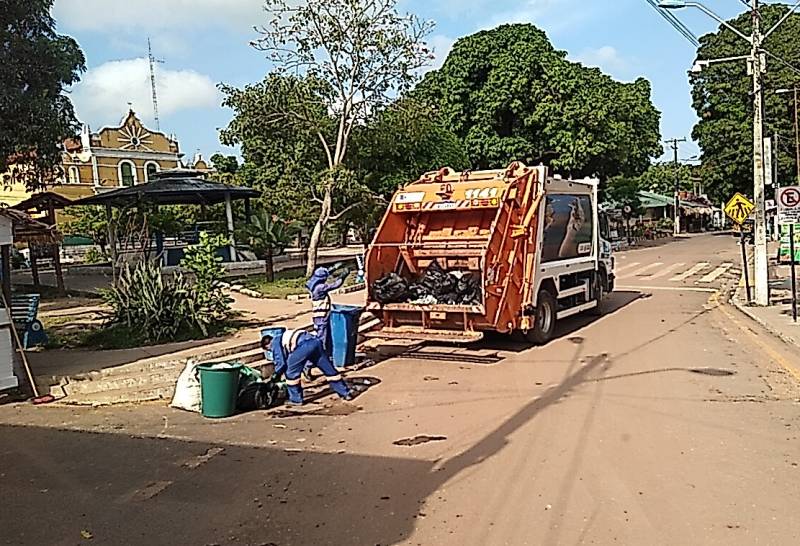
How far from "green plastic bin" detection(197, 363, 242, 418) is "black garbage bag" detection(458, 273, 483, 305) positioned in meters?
4.35

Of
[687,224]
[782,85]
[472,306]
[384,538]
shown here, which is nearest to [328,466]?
[384,538]

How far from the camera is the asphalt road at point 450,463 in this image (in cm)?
513

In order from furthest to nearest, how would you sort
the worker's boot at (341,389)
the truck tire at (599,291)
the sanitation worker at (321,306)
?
the truck tire at (599,291) < the sanitation worker at (321,306) < the worker's boot at (341,389)

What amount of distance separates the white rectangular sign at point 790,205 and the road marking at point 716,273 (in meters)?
9.84

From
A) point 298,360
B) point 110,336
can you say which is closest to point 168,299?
point 110,336

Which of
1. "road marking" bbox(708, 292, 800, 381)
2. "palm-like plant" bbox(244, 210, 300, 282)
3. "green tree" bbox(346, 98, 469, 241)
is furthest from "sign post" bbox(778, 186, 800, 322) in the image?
"palm-like plant" bbox(244, 210, 300, 282)

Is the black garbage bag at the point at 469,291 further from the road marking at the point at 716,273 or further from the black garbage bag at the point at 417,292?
the road marking at the point at 716,273

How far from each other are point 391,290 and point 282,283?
9752 millimetres

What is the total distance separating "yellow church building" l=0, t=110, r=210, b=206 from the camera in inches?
2012

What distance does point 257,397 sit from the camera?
8805 millimetres

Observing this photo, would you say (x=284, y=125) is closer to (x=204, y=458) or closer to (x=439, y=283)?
(x=439, y=283)

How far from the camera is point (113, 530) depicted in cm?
526

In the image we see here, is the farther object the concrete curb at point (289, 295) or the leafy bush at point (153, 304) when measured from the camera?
the concrete curb at point (289, 295)

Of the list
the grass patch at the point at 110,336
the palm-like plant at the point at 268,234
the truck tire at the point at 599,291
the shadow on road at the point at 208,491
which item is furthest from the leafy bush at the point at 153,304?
the palm-like plant at the point at 268,234
